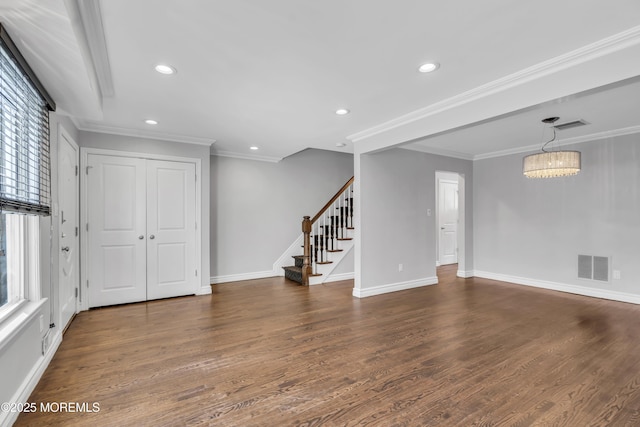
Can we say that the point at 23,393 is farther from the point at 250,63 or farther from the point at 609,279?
the point at 609,279

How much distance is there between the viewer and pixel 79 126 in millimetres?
3908

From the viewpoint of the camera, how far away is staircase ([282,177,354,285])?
17.9ft

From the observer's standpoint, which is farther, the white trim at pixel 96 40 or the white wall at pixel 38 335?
the white wall at pixel 38 335

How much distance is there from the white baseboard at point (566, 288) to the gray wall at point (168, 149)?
514cm

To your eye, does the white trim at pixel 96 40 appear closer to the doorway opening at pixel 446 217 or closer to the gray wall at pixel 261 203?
the gray wall at pixel 261 203

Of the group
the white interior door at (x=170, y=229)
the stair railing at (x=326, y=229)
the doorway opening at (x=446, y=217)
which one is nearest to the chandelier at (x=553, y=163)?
the stair railing at (x=326, y=229)

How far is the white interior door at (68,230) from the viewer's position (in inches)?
124

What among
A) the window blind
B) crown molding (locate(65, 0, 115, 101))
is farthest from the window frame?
crown molding (locate(65, 0, 115, 101))

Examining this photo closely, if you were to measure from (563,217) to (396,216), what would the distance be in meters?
2.69

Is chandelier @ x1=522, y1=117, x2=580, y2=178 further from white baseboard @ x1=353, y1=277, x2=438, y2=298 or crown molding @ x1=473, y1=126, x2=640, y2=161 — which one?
white baseboard @ x1=353, y1=277, x2=438, y2=298

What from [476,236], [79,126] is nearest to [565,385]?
[476,236]

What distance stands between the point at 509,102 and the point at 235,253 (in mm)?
4734

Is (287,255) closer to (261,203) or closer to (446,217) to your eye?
(261,203)

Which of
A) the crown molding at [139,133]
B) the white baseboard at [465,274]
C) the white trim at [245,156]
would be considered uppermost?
the crown molding at [139,133]
